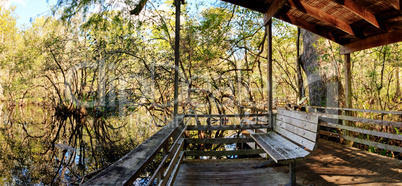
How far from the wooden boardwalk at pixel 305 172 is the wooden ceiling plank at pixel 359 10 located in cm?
239

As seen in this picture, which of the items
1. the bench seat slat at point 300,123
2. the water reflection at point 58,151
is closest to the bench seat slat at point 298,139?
the bench seat slat at point 300,123

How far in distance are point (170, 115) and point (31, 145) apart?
5476 mm

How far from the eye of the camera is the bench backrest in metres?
2.89

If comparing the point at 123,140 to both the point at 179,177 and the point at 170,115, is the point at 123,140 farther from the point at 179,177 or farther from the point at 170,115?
the point at 179,177

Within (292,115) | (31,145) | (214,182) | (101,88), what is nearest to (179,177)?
(214,182)

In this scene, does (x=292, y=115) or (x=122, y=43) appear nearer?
(x=292, y=115)

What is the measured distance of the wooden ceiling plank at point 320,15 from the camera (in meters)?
3.84

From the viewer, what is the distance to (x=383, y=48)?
279 inches

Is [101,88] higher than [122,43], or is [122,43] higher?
[122,43]

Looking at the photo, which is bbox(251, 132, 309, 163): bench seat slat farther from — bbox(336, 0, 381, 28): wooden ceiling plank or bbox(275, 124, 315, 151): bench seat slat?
bbox(336, 0, 381, 28): wooden ceiling plank

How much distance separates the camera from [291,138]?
3.46 m

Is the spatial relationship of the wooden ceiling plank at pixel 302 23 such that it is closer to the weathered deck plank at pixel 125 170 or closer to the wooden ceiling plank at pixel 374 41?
the wooden ceiling plank at pixel 374 41

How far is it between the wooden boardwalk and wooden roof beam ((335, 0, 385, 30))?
2.39 meters

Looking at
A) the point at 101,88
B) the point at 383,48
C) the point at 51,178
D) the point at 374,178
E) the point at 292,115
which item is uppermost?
the point at 383,48
